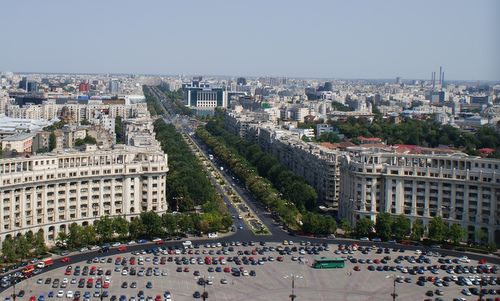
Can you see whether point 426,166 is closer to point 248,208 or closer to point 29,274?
point 248,208

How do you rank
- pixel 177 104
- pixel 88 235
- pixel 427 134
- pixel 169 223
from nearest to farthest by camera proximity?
pixel 88 235 → pixel 169 223 → pixel 427 134 → pixel 177 104

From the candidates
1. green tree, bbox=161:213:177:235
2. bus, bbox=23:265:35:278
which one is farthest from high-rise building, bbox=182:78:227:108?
bus, bbox=23:265:35:278

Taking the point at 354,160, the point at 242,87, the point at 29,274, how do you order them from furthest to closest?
the point at 242,87
the point at 354,160
the point at 29,274

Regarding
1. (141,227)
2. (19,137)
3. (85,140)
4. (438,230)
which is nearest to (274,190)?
(141,227)

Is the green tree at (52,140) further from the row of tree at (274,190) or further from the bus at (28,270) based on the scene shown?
the bus at (28,270)

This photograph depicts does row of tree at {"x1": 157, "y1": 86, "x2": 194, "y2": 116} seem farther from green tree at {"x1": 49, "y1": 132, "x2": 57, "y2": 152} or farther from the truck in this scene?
the truck

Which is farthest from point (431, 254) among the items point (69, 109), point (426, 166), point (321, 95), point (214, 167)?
point (321, 95)

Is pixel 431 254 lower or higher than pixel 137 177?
lower

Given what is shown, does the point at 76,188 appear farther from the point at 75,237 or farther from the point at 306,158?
the point at 306,158
